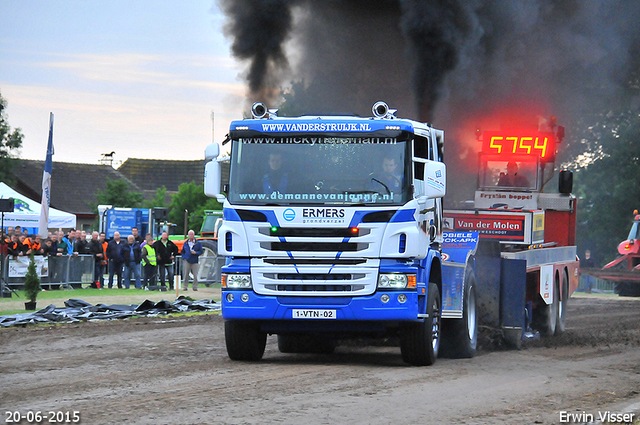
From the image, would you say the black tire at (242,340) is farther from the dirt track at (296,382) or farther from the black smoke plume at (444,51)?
the black smoke plume at (444,51)

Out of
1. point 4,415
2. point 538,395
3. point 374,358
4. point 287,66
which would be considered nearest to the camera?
point 4,415

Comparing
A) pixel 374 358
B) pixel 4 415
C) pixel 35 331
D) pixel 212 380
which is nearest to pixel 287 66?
pixel 35 331

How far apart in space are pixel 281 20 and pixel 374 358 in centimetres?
1074

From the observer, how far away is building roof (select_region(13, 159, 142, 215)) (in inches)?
2554

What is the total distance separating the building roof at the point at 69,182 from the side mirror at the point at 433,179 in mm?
53441

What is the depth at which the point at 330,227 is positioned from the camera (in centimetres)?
1076

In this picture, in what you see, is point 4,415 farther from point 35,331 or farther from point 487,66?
point 487,66

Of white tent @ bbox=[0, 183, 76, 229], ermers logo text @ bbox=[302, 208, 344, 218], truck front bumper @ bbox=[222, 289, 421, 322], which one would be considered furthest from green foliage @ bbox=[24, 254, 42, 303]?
white tent @ bbox=[0, 183, 76, 229]

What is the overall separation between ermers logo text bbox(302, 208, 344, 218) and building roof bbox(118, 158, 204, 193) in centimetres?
6696

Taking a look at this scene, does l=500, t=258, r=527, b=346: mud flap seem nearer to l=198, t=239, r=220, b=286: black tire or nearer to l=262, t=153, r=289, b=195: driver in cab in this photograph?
l=262, t=153, r=289, b=195: driver in cab

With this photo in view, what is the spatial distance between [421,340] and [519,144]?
8091mm

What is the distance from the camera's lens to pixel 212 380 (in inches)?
386

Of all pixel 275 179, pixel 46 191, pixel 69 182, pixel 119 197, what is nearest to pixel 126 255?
pixel 46 191

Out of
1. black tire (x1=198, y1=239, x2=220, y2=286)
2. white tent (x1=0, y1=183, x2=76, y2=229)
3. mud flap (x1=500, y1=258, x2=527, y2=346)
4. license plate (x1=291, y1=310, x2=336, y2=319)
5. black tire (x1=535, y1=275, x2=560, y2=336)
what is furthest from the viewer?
white tent (x1=0, y1=183, x2=76, y2=229)
